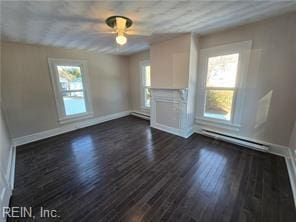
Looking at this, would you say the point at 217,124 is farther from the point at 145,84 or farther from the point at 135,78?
the point at 135,78

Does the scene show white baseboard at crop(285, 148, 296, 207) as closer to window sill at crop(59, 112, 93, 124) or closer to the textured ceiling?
the textured ceiling

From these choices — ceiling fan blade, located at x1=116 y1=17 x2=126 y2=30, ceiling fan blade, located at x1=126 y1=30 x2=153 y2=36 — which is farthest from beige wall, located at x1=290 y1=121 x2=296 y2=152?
ceiling fan blade, located at x1=116 y1=17 x2=126 y2=30

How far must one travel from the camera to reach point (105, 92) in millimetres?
4445

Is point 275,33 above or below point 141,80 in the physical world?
above

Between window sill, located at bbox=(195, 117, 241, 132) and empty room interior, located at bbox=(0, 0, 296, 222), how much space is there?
0.02 metres

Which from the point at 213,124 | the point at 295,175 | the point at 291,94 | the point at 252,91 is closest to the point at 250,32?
the point at 252,91

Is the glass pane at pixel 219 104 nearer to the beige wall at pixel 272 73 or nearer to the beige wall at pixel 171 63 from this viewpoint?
the beige wall at pixel 272 73

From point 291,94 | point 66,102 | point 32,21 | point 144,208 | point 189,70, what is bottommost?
point 144,208

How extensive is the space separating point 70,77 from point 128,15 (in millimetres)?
2684

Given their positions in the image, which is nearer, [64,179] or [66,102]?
[64,179]

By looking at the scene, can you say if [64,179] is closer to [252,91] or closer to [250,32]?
[252,91]

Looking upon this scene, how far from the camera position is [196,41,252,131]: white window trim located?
2.41m

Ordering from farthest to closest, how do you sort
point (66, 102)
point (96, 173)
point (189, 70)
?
point (66, 102)
point (189, 70)
point (96, 173)

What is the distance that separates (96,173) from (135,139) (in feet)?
4.06
